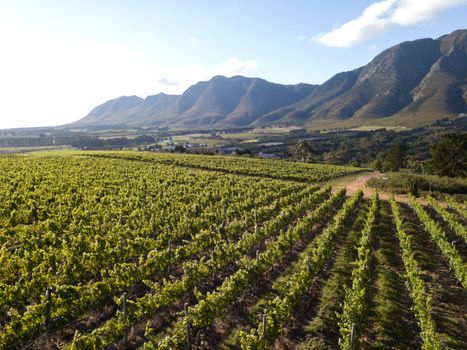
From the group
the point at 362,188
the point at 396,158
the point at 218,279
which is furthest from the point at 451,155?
the point at 218,279

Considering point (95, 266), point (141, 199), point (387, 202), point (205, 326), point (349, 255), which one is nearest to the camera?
point (205, 326)

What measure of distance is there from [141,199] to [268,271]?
17.6 m

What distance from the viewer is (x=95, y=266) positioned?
15.8 m

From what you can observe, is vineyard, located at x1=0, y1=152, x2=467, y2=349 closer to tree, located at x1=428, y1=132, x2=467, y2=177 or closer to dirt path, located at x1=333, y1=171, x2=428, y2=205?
dirt path, located at x1=333, y1=171, x2=428, y2=205

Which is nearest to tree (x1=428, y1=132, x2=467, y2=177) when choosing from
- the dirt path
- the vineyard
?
the dirt path

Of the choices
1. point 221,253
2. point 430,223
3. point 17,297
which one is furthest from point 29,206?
point 430,223

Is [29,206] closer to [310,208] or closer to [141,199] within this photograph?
[141,199]

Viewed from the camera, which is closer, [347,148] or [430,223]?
[430,223]

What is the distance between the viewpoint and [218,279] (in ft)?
53.1

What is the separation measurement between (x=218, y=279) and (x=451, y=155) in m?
56.3

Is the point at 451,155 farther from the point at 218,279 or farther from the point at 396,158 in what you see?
the point at 218,279

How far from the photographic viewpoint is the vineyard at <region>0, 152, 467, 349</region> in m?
11.5

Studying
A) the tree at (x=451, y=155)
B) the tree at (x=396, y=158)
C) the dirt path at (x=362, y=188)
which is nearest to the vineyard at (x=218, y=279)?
the dirt path at (x=362, y=188)

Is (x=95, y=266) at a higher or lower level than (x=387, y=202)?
higher
